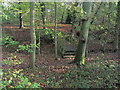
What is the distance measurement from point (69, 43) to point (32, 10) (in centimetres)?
→ 907

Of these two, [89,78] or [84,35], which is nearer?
[89,78]

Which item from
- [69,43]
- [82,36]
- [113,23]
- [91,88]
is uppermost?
[113,23]

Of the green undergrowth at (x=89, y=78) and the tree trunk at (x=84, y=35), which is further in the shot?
the tree trunk at (x=84, y=35)

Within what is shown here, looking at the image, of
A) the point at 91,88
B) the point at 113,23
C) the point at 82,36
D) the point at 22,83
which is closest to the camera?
the point at 22,83

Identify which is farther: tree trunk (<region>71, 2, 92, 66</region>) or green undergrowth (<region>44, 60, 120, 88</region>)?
tree trunk (<region>71, 2, 92, 66</region>)

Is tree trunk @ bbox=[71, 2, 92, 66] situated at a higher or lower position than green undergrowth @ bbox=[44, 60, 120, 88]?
higher

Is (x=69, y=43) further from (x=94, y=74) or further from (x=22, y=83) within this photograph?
(x=22, y=83)

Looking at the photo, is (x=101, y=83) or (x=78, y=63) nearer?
(x=101, y=83)

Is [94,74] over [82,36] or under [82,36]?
under

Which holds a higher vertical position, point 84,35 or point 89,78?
point 84,35

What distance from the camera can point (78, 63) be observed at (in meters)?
8.12

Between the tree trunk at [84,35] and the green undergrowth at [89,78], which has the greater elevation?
the tree trunk at [84,35]

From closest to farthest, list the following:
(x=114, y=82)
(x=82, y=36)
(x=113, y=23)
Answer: (x=114, y=82)
(x=82, y=36)
(x=113, y=23)

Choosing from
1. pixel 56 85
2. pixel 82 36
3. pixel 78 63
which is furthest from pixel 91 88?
pixel 82 36
